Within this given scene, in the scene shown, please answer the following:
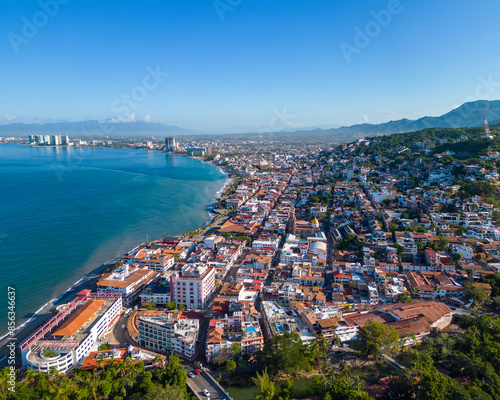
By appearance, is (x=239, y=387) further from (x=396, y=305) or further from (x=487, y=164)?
(x=487, y=164)

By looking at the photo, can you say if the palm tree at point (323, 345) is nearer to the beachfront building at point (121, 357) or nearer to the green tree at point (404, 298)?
the green tree at point (404, 298)

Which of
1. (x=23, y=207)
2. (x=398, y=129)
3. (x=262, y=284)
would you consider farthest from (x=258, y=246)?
(x=398, y=129)

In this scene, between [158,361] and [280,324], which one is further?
[280,324]

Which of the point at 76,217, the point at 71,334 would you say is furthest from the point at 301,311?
the point at 76,217

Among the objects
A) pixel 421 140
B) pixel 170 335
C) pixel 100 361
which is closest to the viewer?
pixel 100 361

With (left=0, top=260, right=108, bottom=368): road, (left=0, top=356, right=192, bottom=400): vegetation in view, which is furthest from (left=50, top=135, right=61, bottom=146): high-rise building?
(left=0, top=356, right=192, bottom=400): vegetation

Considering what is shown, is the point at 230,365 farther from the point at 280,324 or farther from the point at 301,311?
the point at 301,311

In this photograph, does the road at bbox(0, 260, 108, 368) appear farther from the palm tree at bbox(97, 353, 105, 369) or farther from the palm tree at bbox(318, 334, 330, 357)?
the palm tree at bbox(318, 334, 330, 357)
